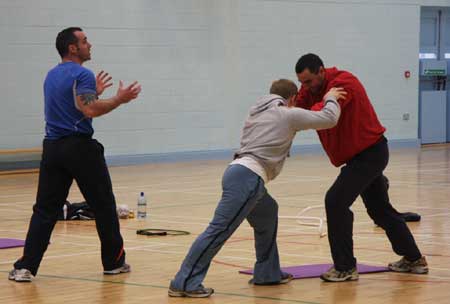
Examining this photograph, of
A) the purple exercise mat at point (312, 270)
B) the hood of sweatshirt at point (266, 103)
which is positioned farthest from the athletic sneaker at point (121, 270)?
the hood of sweatshirt at point (266, 103)

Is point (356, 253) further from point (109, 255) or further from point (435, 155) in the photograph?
point (435, 155)

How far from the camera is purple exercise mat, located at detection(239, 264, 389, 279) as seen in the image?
9130mm

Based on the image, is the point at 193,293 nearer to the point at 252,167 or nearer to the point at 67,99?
the point at 252,167

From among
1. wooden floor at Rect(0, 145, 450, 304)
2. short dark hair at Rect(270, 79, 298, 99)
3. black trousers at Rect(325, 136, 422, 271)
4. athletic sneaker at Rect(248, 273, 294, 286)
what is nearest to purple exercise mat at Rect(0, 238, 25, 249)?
wooden floor at Rect(0, 145, 450, 304)

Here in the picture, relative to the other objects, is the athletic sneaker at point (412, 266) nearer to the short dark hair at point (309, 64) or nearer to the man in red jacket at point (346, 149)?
the man in red jacket at point (346, 149)

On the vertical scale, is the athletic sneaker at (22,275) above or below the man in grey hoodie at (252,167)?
below

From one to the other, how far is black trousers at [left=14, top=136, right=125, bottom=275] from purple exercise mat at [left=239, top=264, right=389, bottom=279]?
1.37 metres

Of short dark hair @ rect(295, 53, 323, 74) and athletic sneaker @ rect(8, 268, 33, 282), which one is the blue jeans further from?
athletic sneaker @ rect(8, 268, 33, 282)

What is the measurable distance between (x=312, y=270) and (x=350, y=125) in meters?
1.41

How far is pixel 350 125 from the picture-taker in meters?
8.76

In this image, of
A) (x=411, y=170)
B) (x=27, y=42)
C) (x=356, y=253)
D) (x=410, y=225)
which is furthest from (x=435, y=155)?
(x=356, y=253)

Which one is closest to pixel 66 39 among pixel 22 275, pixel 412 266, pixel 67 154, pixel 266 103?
pixel 67 154

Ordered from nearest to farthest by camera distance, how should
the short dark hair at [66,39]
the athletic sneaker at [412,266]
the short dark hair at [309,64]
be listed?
the short dark hair at [309,64] → the short dark hair at [66,39] → the athletic sneaker at [412,266]

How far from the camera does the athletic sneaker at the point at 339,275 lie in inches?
346
